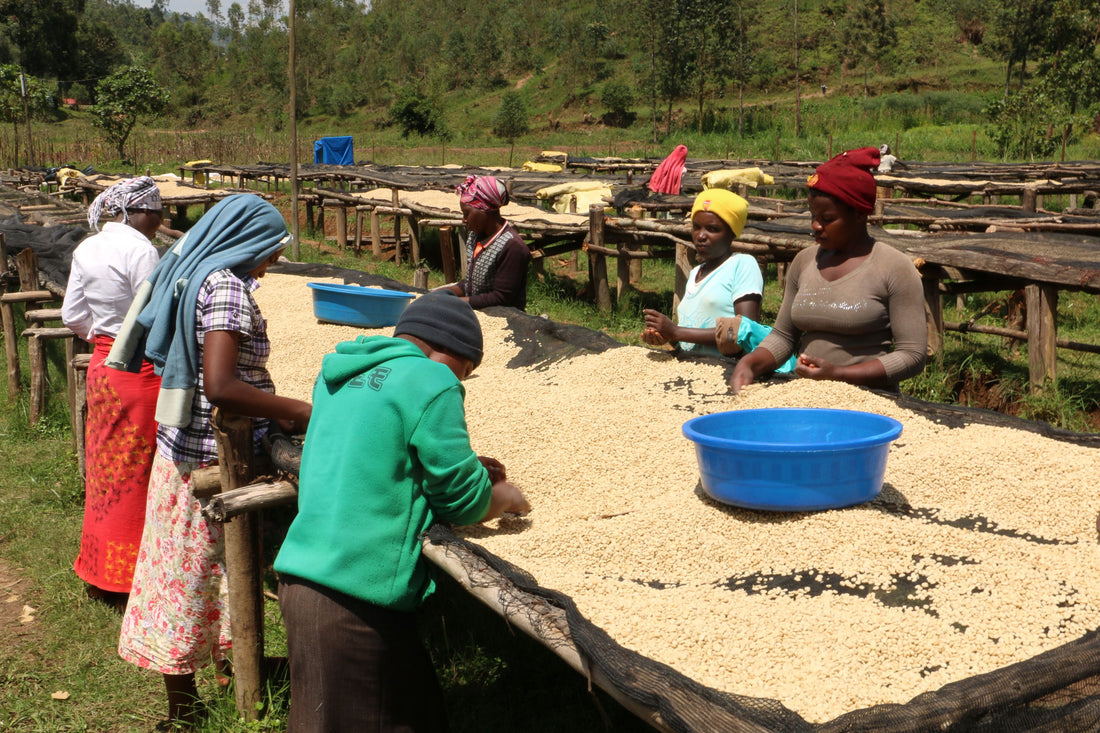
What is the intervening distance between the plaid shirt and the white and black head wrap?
1077 millimetres

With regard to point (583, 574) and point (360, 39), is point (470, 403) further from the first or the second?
point (360, 39)

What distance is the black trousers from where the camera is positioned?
6.00 feet

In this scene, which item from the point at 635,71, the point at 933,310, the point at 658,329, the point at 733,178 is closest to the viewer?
the point at 658,329

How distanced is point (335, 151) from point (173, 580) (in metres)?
23.2

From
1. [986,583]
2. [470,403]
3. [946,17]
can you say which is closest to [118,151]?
[470,403]

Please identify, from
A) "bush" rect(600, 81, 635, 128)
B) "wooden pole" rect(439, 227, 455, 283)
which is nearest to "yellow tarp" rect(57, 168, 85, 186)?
"wooden pole" rect(439, 227, 455, 283)

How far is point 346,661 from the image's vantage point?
6.07 feet

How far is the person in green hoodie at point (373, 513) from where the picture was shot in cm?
177

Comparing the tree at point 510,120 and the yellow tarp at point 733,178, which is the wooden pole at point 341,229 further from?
the tree at point 510,120

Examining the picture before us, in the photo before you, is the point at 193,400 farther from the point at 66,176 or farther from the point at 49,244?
the point at 66,176

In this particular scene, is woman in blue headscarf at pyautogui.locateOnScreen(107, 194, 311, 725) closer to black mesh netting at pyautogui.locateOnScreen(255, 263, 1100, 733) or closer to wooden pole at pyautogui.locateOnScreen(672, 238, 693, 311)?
black mesh netting at pyautogui.locateOnScreen(255, 263, 1100, 733)

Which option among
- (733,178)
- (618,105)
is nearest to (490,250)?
(733,178)

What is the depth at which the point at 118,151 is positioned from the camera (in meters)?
29.8

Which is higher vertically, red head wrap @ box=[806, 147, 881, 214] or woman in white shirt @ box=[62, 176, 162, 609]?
red head wrap @ box=[806, 147, 881, 214]
